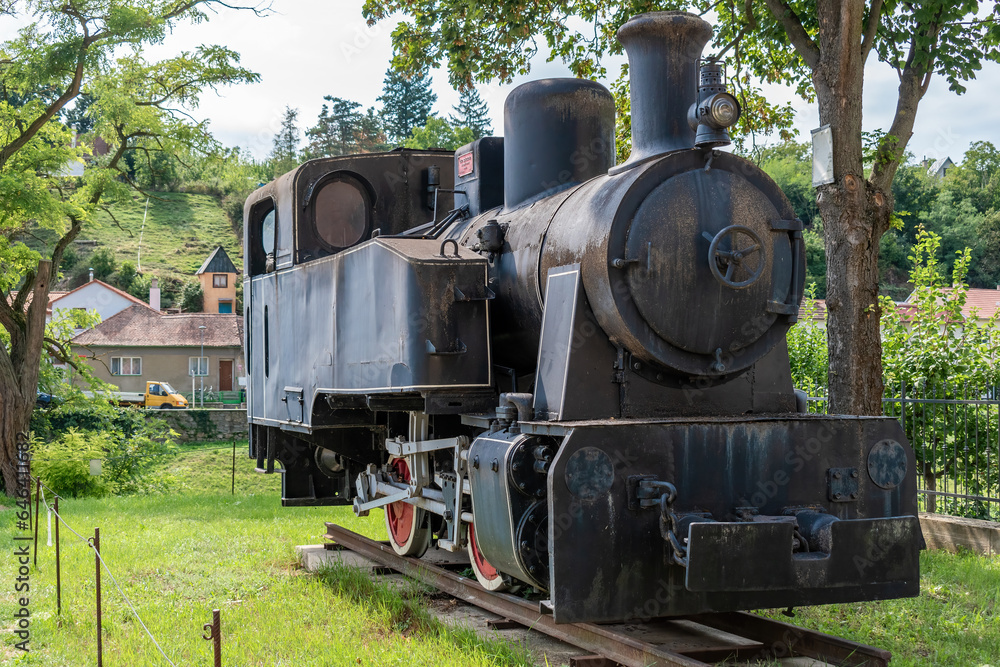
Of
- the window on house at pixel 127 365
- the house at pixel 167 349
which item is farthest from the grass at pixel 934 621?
the window on house at pixel 127 365

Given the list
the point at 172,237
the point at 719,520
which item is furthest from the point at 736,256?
the point at 172,237

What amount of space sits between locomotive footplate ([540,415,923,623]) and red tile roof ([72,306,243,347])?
146 ft

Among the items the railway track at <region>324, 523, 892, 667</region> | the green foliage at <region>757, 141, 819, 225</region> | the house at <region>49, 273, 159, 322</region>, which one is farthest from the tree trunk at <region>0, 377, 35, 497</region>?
the house at <region>49, 273, 159, 322</region>

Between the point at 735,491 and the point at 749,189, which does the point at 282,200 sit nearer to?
the point at 749,189

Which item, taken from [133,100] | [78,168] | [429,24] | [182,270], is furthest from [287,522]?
[78,168]

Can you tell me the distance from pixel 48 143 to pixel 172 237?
236 ft

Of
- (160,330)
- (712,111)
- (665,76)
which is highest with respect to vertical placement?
(160,330)

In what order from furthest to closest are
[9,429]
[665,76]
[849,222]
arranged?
[9,429] < [849,222] < [665,76]

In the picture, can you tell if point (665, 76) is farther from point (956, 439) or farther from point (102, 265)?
point (102, 265)

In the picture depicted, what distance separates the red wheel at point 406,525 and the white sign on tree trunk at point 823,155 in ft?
14.1

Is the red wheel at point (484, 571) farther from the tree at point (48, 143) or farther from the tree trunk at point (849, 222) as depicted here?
the tree at point (48, 143)

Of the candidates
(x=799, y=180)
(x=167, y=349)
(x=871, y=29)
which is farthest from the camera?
(x=799, y=180)

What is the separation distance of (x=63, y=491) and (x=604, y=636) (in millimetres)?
14904

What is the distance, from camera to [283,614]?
618 centimetres
